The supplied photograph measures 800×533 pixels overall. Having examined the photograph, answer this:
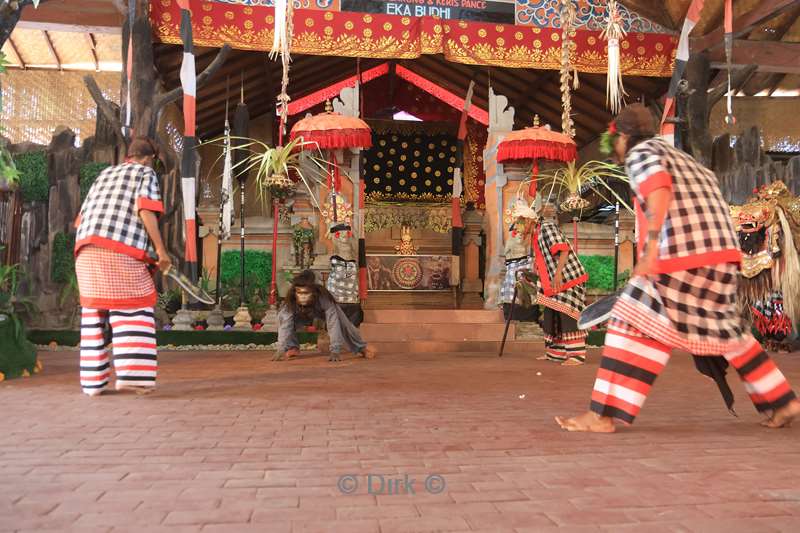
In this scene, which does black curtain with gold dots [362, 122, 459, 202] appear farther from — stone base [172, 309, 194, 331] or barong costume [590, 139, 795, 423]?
barong costume [590, 139, 795, 423]

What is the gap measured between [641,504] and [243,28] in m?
8.85

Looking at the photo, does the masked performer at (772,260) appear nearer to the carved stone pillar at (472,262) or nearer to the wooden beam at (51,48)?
the carved stone pillar at (472,262)

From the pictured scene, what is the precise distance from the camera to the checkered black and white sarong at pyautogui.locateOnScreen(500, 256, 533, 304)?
805 centimetres

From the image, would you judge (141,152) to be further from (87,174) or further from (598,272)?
(598,272)

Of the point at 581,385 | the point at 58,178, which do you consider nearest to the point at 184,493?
the point at 581,385

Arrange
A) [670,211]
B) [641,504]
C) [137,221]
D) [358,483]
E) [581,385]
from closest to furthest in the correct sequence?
[641,504] < [358,483] < [670,211] < [137,221] < [581,385]

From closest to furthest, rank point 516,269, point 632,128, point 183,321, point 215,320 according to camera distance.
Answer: point 632,128, point 183,321, point 215,320, point 516,269

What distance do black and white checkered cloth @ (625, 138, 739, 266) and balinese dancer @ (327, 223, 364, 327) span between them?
5350mm

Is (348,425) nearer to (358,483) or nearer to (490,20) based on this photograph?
(358,483)

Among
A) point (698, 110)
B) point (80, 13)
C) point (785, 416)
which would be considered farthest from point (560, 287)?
point (80, 13)

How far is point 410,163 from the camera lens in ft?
49.1

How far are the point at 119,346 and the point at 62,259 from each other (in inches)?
218

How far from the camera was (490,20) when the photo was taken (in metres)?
10.2

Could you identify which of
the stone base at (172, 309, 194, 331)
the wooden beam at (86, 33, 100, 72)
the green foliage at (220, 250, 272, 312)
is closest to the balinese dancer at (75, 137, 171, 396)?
the stone base at (172, 309, 194, 331)
